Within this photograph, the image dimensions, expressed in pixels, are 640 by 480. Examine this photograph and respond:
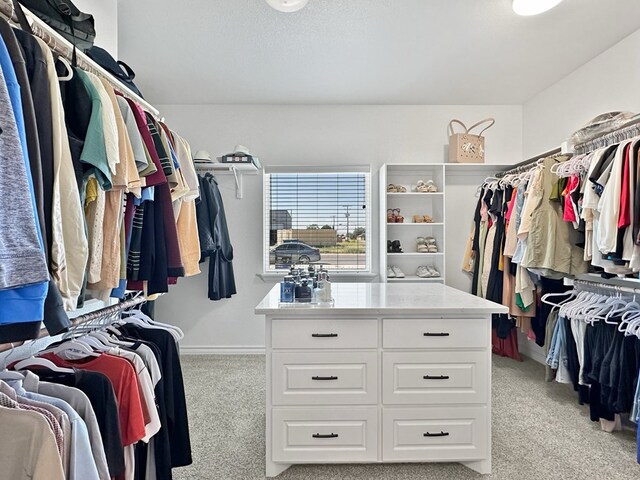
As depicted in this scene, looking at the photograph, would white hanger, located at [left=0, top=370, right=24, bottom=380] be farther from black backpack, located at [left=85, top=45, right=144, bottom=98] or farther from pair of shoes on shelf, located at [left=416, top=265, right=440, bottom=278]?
pair of shoes on shelf, located at [left=416, top=265, right=440, bottom=278]

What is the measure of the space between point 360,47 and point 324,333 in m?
2.19

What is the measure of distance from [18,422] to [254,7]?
246 cm

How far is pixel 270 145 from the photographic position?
4176 mm

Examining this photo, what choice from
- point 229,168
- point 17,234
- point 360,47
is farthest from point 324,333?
point 229,168

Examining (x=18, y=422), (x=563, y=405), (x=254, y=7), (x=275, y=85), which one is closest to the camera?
(x=18, y=422)

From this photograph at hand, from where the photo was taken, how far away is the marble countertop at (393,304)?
6.25 feet

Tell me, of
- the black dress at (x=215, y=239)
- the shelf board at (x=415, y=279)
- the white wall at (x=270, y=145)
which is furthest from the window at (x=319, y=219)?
the black dress at (x=215, y=239)

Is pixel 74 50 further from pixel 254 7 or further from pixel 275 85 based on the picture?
pixel 275 85

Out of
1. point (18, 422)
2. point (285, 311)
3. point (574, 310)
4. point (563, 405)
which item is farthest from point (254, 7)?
point (563, 405)

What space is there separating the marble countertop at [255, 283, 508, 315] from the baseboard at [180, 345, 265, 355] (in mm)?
1917

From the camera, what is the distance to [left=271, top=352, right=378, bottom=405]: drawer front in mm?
1922

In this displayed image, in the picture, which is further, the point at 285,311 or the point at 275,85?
the point at 275,85

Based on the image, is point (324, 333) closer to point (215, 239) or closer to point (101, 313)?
point (101, 313)

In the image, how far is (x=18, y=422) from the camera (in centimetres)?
91
